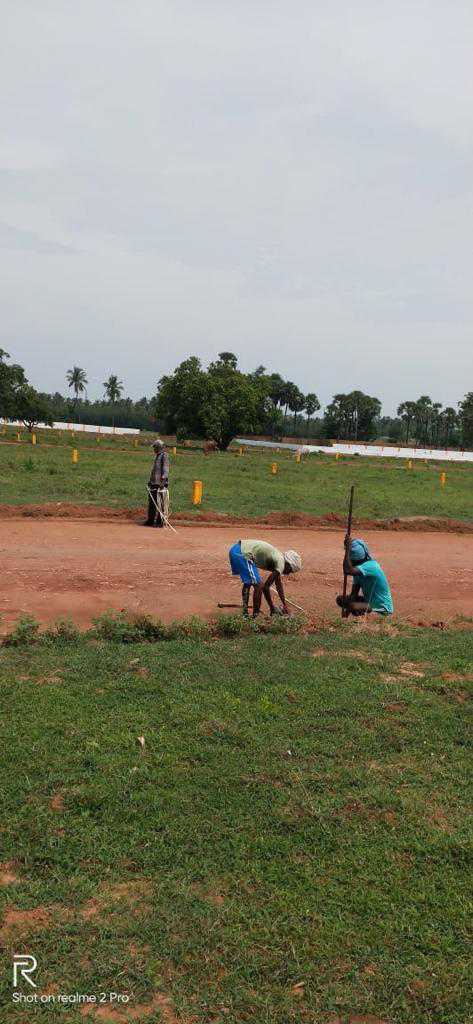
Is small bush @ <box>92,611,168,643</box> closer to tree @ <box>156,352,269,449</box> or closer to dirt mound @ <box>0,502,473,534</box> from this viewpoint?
dirt mound @ <box>0,502,473,534</box>

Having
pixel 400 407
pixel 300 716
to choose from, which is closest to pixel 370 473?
pixel 300 716

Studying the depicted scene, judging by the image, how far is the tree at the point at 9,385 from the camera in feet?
205

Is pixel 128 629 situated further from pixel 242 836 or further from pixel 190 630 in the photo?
pixel 242 836

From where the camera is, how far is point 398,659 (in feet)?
24.5

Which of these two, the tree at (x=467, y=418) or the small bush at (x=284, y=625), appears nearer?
the small bush at (x=284, y=625)

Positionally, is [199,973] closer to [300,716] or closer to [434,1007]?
[434,1007]

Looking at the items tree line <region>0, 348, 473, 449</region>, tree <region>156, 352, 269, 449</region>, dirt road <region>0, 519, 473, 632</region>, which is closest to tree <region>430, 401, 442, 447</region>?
tree line <region>0, 348, 473, 449</region>

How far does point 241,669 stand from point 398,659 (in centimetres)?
174

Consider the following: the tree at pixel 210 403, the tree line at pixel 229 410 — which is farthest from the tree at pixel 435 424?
the tree at pixel 210 403

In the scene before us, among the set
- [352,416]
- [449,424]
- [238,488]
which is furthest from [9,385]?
[449,424]

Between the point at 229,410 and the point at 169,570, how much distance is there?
138 ft

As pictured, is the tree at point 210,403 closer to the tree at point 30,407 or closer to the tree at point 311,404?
the tree at point 30,407

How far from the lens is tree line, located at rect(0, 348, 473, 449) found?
175ft

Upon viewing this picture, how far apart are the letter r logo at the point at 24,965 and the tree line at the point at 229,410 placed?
4899 centimetres
